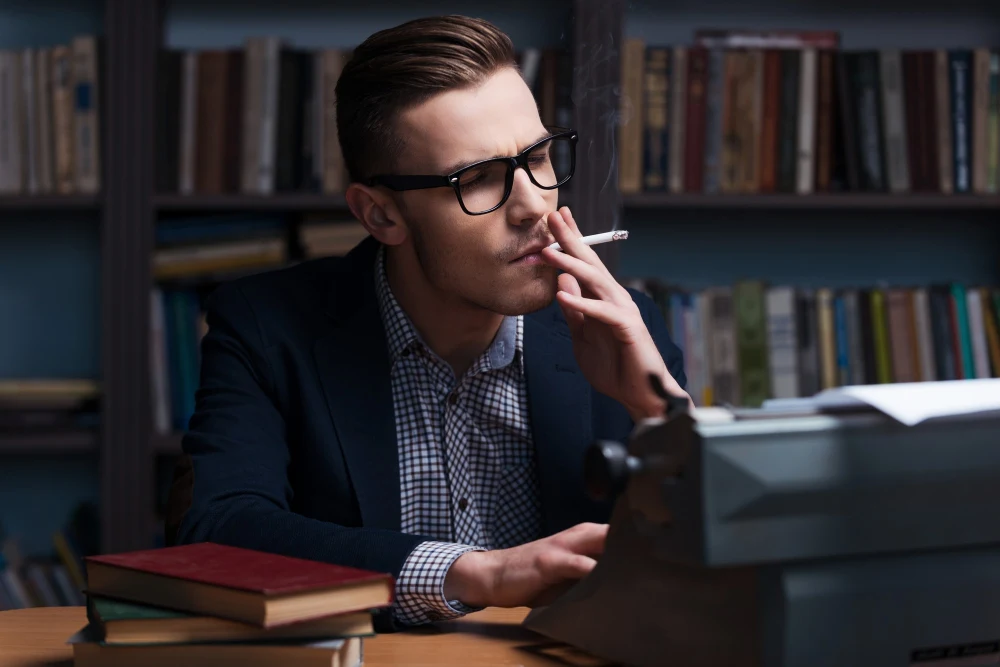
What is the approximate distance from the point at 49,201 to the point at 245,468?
1.46m

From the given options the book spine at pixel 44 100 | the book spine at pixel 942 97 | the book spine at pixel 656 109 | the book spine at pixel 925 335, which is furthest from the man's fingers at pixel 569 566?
the book spine at pixel 44 100

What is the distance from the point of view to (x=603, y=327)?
4.66ft

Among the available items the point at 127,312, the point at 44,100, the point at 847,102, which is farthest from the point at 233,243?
the point at 847,102

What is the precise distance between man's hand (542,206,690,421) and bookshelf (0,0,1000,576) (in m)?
1.04

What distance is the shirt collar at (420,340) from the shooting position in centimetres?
152

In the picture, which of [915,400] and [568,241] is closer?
[915,400]

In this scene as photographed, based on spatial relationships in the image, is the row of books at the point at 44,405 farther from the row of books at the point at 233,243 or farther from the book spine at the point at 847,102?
the book spine at the point at 847,102

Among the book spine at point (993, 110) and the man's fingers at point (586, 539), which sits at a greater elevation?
the book spine at point (993, 110)

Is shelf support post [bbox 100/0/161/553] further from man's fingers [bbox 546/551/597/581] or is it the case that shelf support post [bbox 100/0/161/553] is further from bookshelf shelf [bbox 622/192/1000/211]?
man's fingers [bbox 546/551/597/581]

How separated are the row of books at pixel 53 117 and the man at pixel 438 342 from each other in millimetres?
1109

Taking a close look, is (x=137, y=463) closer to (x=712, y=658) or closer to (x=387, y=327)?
(x=387, y=327)

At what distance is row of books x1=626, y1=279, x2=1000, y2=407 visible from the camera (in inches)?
96.8

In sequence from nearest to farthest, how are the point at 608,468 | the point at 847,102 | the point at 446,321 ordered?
the point at 608,468, the point at 446,321, the point at 847,102

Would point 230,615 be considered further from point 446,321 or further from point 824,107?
point 824,107
